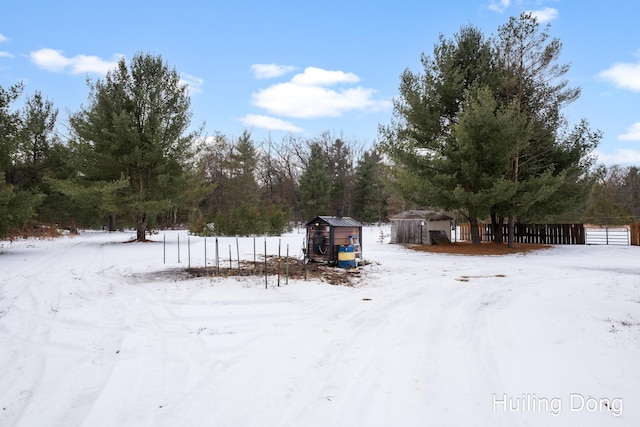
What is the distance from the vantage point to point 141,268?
1096 cm

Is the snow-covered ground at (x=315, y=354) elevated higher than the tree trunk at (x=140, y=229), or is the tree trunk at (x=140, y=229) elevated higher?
the tree trunk at (x=140, y=229)

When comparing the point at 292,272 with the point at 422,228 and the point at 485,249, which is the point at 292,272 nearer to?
the point at 485,249

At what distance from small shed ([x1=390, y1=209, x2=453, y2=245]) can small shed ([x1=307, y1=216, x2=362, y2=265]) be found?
1046 cm

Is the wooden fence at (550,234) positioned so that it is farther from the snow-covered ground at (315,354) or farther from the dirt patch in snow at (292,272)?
the dirt patch in snow at (292,272)

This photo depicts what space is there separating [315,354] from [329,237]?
25.5 feet

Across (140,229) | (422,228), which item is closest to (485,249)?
(422,228)

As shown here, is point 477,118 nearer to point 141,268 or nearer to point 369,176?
point 141,268

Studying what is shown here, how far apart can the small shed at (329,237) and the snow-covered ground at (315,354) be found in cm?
370

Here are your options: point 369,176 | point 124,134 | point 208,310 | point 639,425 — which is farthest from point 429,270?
point 369,176

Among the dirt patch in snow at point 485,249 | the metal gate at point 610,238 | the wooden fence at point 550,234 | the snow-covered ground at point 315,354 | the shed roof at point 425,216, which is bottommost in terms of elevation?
the snow-covered ground at point 315,354

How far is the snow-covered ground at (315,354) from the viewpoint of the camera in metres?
3.14

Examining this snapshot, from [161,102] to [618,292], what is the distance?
21114 mm

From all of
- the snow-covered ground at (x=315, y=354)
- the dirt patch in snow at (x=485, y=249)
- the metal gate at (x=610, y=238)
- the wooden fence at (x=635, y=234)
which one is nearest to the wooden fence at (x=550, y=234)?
the metal gate at (x=610, y=238)

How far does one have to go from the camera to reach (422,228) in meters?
22.2
